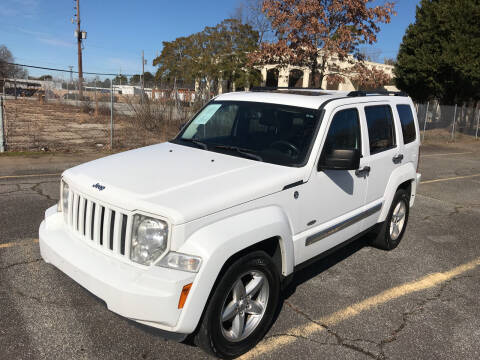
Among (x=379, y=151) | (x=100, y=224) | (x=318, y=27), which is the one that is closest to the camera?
(x=100, y=224)

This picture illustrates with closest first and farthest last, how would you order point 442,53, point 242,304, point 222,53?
point 242,304
point 442,53
point 222,53

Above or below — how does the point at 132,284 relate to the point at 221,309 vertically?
above

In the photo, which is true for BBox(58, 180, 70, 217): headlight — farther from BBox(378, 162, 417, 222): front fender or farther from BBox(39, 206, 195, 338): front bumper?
BBox(378, 162, 417, 222): front fender

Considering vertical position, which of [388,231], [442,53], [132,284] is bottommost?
[388,231]

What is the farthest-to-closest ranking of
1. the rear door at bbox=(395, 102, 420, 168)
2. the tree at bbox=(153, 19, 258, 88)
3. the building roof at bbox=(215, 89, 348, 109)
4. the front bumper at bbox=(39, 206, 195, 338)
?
the tree at bbox=(153, 19, 258, 88)
the rear door at bbox=(395, 102, 420, 168)
the building roof at bbox=(215, 89, 348, 109)
the front bumper at bbox=(39, 206, 195, 338)

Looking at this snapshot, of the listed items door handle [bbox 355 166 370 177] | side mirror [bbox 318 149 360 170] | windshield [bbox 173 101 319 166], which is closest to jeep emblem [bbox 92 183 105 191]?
windshield [bbox 173 101 319 166]

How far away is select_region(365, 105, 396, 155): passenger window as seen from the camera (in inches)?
170

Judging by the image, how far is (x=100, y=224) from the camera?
9.19 ft

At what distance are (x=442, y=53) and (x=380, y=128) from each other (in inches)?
908

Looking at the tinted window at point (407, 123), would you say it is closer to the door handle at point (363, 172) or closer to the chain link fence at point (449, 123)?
the door handle at point (363, 172)

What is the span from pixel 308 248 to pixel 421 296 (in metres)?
1.49

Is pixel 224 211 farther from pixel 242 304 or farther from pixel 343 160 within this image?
pixel 343 160

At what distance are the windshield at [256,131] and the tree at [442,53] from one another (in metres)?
22.6

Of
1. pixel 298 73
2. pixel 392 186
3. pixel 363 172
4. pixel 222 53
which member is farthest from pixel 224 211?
pixel 222 53
